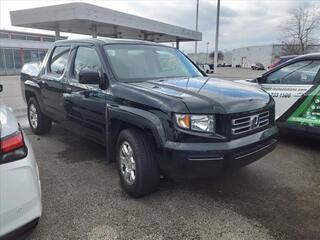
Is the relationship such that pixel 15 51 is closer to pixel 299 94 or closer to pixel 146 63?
pixel 146 63

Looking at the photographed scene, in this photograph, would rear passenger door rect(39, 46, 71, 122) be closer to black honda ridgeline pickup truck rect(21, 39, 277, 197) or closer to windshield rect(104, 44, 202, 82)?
black honda ridgeline pickup truck rect(21, 39, 277, 197)

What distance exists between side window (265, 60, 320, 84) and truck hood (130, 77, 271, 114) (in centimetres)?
191

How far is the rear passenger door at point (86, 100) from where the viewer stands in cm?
393

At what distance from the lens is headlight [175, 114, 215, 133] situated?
2.89m

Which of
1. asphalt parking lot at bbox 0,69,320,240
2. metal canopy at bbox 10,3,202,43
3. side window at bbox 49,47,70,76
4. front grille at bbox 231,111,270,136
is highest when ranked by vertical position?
metal canopy at bbox 10,3,202,43

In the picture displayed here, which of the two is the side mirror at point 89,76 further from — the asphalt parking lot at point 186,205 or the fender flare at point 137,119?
the asphalt parking lot at point 186,205

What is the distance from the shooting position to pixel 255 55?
79.2 meters

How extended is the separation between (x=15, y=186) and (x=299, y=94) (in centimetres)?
458

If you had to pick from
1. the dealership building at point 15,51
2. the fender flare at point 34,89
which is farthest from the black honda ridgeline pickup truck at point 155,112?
the dealership building at point 15,51

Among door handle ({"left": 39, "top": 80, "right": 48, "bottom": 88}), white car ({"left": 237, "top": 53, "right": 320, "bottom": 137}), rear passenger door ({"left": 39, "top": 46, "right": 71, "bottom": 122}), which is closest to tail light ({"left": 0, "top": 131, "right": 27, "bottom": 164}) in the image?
rear passenger door ({"left": 39, "top": 46, "right": 71, "bottom": 122})

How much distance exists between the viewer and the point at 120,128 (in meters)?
3.66

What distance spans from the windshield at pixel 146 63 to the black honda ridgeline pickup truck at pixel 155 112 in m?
0.01

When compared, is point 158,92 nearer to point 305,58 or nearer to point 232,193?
point 232,193

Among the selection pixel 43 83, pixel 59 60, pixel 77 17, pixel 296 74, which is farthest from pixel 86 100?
pixel 77 17
